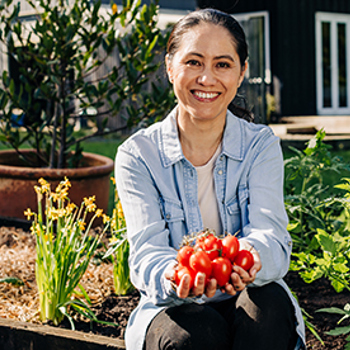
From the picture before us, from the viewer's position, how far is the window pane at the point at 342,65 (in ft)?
37.4

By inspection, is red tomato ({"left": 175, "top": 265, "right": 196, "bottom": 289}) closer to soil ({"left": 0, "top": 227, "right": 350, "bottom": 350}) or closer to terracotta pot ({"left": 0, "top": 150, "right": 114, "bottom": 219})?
soil ({"left": 0, "top": 227, "right": 350, "bottom": 350})

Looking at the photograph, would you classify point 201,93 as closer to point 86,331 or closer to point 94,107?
point 86,331

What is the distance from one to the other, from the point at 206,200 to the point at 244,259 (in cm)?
44

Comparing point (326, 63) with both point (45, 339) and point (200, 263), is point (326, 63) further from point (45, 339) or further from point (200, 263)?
point (200, 263)

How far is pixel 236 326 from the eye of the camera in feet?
5.58

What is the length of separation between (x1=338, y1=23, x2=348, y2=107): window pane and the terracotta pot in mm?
8622

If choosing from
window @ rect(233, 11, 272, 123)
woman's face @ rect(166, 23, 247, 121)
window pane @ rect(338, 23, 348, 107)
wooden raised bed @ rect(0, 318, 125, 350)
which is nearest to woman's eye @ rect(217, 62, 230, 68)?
woman's face @ rect(166, 23, 247, 121)

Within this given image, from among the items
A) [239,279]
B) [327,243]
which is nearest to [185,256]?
[239,279]

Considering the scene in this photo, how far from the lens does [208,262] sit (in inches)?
60.9

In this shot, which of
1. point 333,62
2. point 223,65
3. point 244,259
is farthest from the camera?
point 333,62

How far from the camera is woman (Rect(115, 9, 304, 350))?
169 cm

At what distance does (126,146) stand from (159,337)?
2.30 feet

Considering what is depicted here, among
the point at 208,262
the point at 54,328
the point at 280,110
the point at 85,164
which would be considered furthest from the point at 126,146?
the point at 280,110

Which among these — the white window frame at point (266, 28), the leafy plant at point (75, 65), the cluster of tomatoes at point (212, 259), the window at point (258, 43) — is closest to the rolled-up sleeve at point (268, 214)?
the cluster of tomatoes at point (212, 259)
